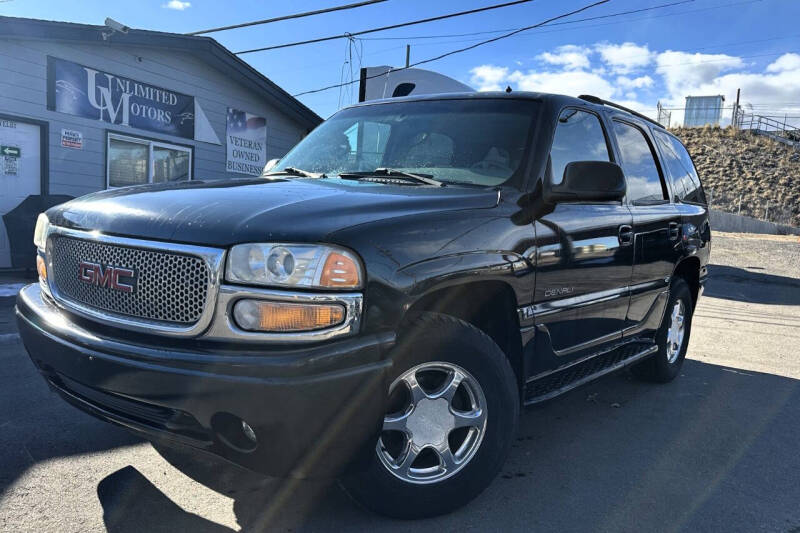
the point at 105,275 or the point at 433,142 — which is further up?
the point at 433,142

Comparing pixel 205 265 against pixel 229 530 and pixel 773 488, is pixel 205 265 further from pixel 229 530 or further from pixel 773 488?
pixel 773 488

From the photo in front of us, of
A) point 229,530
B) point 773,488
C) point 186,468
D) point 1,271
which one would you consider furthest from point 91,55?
point 773,488

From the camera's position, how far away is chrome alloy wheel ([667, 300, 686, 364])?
4883 millimetres

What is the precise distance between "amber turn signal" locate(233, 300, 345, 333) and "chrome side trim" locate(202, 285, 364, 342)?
0.01m

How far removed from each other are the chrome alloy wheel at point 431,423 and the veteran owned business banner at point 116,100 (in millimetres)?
8663

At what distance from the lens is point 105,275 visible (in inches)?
94.1

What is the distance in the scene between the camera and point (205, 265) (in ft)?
6.96

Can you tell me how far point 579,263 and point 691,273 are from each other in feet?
8.07

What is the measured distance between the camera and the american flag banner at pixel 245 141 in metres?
12.0

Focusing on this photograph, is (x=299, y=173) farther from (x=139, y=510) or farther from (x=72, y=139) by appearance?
(x=72, y=139)

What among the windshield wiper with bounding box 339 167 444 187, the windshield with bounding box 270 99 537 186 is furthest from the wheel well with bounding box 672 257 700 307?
the windshield wiper with bounding box 339 167 444 187

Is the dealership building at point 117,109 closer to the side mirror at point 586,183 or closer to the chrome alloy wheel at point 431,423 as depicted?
the side mirror at point 586,183

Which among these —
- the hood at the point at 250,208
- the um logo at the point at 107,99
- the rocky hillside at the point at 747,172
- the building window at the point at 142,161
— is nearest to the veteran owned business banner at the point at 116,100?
→ the um logo at the point at 107,99

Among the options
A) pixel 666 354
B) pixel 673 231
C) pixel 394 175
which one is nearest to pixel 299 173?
pixel 394 175
